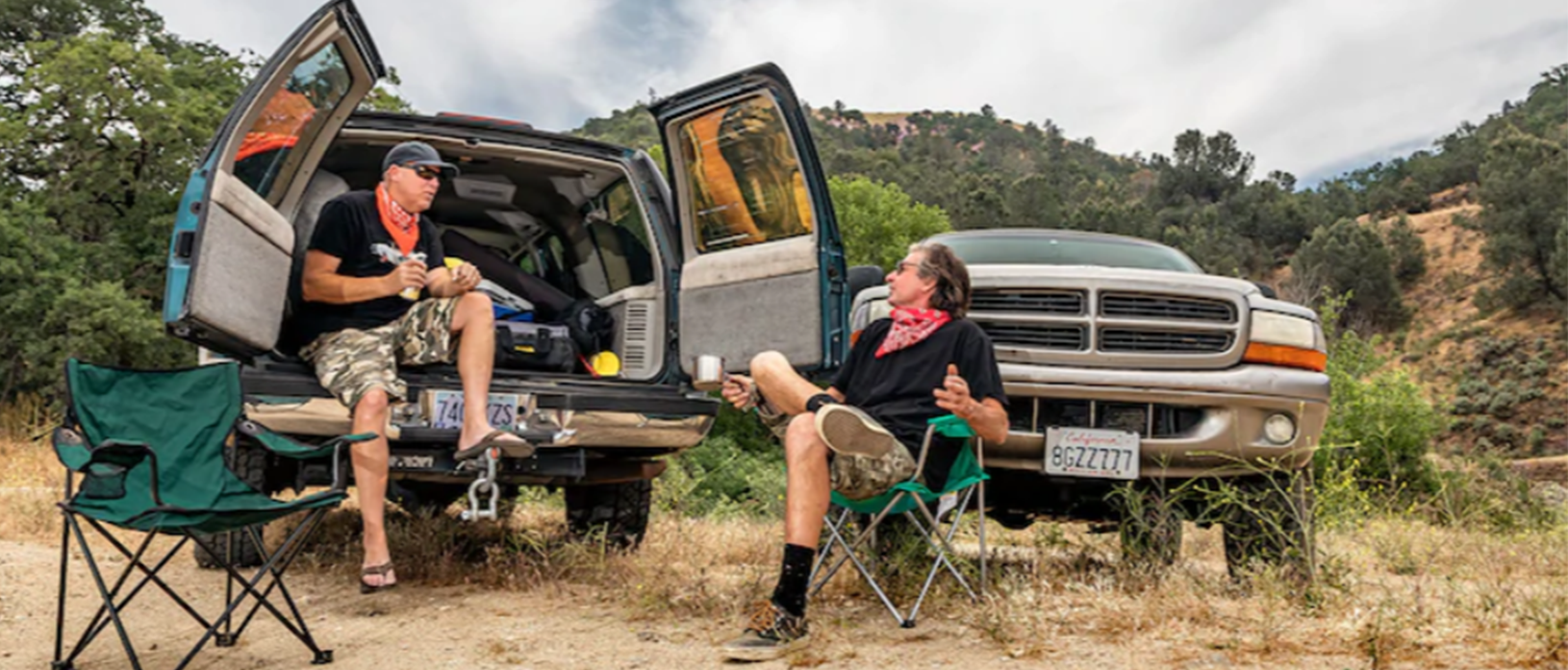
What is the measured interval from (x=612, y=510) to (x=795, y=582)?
215cm

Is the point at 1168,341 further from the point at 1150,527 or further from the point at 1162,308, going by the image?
the point at 1150,527

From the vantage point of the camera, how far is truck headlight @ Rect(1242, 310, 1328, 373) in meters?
4.41

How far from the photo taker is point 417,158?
459cm

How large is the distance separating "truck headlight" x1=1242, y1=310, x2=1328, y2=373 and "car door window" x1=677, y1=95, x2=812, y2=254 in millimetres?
1863

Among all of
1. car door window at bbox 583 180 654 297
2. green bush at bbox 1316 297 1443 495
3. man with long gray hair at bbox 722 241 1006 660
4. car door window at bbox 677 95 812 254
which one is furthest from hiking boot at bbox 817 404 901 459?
green bush at bbox 1316 297 1443 495

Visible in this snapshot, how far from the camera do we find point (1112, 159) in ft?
304

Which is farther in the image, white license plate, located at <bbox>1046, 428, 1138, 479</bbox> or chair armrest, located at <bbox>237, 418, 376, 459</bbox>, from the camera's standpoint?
white license plate, located at <bbox>1046, 428, 1138, 479</bbox>

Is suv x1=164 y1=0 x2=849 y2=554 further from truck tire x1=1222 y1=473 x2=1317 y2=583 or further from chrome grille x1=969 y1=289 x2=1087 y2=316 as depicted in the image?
truck tire x1=1222 y1=473 x2=1317 y2=583

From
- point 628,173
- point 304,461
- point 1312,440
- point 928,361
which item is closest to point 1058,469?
point 928,361

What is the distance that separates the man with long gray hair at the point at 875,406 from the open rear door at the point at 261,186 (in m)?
1.82

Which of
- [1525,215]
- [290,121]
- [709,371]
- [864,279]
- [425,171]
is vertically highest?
[1525,215]

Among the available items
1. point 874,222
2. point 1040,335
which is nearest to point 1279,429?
point 1040,335

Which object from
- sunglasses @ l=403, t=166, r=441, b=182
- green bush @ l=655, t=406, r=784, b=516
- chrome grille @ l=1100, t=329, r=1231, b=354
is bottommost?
green bush @ l=655, t=406, r=784, b=516

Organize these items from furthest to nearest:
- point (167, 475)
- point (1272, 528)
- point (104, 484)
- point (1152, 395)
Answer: point (1272, 528) → point (1152, 395) → point (167, 475) → point (104, 484)
